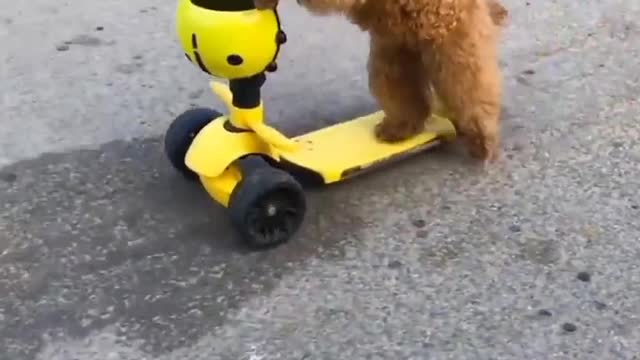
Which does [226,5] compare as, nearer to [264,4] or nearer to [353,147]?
[264,4]

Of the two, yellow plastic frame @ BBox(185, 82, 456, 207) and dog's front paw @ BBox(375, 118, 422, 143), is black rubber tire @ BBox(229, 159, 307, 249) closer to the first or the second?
yellow plastic frame @ BBox(185, 82, 456, 207)

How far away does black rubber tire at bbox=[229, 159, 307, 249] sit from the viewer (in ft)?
9.00

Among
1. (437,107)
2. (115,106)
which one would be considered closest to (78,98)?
(115,106)

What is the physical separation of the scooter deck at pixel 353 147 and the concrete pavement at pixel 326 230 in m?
0.07

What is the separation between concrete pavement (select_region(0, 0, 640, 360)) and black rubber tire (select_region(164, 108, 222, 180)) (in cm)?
10

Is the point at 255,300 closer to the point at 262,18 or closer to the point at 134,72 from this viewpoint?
the point at 262,18

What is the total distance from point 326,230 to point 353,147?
33 centimetres

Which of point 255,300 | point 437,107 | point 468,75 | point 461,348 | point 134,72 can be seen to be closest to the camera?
point 461,348

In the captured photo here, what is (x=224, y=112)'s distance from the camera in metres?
3.48

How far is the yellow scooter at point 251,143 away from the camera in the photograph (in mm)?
2674

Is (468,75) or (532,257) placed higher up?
(468,75)

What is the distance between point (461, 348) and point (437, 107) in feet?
3.11

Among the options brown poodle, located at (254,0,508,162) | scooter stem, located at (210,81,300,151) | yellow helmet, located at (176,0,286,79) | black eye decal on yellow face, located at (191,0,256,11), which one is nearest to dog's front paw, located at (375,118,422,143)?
brown poodle, located at (254,0,508,162)

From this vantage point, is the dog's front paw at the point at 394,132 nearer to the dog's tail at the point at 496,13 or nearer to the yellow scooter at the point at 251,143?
the yellow scooter at the point at 251,143
